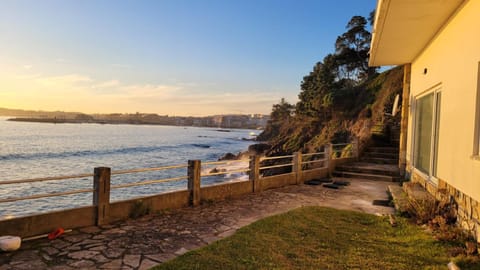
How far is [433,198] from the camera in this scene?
5.05 meters

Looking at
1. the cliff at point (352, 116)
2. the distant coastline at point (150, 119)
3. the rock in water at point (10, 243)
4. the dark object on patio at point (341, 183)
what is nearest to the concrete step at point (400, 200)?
the dark object on patio at point (341, 183)

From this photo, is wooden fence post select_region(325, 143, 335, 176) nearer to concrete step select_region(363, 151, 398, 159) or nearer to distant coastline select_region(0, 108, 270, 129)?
concrete step select_region(363, 151, 398, 159)

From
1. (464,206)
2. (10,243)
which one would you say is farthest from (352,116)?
(10,243)

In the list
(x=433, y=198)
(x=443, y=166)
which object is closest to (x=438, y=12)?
(x=443, y=166)

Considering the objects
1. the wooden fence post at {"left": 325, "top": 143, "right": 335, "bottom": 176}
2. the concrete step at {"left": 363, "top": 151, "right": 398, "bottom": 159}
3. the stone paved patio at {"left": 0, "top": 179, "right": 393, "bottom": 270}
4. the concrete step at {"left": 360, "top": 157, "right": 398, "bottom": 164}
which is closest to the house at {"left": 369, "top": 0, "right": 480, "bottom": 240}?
the stone paved patio at {"left": 0, "top": 179, "right": 393, "bottom": 270}

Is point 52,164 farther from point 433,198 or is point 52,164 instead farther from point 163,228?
point 433,198

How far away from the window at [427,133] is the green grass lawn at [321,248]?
1566 mm

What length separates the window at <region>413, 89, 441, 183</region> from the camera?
538cm

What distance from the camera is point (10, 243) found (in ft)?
10.9

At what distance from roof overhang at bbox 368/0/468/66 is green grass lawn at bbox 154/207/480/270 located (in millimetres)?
3459

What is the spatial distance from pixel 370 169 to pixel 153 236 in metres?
8.68

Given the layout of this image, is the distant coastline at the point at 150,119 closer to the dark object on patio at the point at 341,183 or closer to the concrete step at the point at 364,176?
the concrete step at the point at 364,176

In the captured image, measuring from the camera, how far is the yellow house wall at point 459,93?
351 centimetres

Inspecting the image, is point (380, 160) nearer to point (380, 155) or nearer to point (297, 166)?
point (380, 155)
